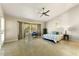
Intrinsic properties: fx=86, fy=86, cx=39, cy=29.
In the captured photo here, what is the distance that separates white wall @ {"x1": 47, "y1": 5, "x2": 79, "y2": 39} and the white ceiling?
117 millimetres

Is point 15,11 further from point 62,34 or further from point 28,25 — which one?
point 62,34

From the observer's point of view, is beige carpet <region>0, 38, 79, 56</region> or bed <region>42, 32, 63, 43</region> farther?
bed <region>42, 32, 63, 43</region>

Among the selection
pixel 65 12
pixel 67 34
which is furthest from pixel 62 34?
pixel 65 12

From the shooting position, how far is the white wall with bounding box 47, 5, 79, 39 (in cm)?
212

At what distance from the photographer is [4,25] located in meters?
2.07

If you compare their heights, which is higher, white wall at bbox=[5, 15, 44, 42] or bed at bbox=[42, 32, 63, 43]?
white wall at bbox=[5, 15, 44, 42]

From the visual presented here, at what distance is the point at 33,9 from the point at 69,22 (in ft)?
3.17

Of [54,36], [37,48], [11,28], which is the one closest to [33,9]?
[11,28]

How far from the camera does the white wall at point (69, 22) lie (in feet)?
6.96

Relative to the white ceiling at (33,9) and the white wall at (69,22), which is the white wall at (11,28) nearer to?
the white ceiling at (33,9)

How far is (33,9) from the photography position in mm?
Result: 2105

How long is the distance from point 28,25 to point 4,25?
58 centimetres

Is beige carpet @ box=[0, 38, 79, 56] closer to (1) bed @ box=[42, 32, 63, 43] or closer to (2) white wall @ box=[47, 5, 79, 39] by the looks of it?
(1) bed @ box=[42, 32, 63, 43]

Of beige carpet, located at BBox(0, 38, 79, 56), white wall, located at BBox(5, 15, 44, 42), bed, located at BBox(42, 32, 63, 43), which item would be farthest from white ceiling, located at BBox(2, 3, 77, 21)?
beige carpet, located at BBox(0, 38, 79, 56)
